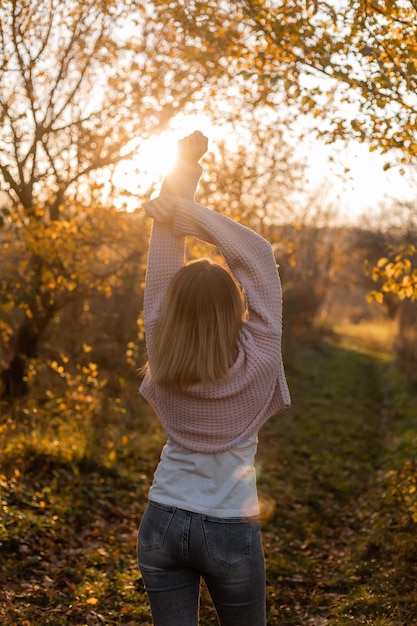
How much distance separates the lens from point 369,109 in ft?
16.8

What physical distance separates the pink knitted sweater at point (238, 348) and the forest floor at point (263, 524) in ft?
8.59

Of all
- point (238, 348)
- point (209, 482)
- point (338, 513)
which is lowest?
point (338, 513)

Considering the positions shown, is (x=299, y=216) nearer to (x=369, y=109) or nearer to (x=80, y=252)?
(x=80, y=252)

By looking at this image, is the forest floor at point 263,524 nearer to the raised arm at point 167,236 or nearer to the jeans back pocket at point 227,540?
the jeans back pocket at point 227,540

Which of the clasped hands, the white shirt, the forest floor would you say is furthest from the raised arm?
the forest floor

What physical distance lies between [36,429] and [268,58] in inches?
186

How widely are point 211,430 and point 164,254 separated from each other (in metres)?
0.65

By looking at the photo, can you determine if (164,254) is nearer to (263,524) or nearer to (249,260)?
(249,260)

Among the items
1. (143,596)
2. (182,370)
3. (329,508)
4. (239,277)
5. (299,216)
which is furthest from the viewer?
(299,216)

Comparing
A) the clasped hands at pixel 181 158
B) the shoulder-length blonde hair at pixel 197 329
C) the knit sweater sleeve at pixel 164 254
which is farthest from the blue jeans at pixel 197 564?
the clasped hands at pixel 181 158

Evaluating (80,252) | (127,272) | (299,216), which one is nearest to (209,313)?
(80,252)

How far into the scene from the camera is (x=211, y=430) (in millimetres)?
2283

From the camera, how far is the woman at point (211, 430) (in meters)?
2.22

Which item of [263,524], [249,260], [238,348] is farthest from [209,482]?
[263,524]
